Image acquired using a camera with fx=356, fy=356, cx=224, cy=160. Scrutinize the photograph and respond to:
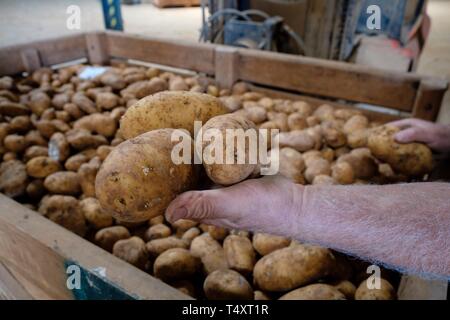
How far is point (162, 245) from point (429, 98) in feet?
5.07

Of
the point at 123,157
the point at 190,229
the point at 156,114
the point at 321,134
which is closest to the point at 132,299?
the point at 123,157

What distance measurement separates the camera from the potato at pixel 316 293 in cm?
108

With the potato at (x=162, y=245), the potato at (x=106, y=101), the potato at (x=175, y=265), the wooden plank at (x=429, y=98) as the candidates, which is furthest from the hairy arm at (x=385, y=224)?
the potato at (x=106, y=101)

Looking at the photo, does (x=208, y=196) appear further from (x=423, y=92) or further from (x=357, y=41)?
(x=357, y=41)

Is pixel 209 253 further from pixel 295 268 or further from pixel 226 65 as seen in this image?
pixel 226 65

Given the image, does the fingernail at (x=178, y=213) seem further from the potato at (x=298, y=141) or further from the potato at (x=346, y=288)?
the potato at (x=298, y=141)

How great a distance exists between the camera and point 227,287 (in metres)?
1.12

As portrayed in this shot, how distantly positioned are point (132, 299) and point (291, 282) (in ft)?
1.78

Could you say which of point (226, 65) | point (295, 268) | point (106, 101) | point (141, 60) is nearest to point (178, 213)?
point (295, 268)

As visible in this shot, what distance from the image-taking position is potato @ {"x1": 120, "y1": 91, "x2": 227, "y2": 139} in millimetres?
936

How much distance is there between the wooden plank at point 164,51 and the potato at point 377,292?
178cm

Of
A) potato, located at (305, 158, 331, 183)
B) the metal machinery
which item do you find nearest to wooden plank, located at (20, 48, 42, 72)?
the metal machinery

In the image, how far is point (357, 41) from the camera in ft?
10.0
